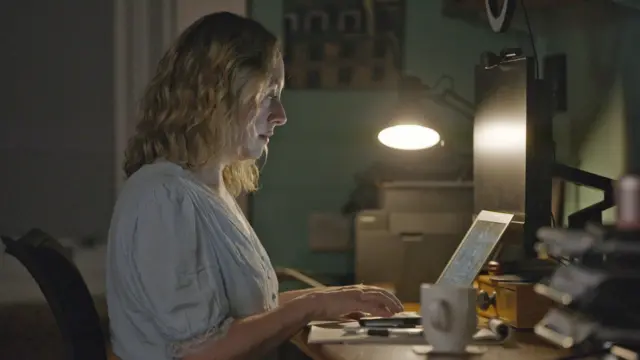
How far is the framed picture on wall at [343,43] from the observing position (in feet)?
8.84

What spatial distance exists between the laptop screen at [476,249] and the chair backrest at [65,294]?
72 centimetres

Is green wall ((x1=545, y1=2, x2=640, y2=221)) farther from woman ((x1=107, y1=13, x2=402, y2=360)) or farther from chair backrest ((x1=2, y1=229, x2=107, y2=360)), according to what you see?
chair backrest ((x1=2, y1=229, x2=107, y2=360))

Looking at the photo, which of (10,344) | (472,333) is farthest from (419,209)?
(10,344)

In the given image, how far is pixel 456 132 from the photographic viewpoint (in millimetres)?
2758

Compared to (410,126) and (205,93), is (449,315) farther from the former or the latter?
(410,126)

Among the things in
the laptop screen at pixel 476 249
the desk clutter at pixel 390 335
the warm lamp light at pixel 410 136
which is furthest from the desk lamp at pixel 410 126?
the desk clutter at pixel 390 335

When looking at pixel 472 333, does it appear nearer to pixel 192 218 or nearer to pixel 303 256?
pixel 192 218

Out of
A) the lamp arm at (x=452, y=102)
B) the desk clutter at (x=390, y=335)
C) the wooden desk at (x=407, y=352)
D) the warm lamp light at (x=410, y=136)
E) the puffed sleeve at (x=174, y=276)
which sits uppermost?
the lamp arm at (x=452, y=102)

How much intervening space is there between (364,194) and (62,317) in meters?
1.36

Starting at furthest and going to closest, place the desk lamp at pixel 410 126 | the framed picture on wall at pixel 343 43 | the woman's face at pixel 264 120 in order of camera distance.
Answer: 1. the framed picture on wall at pixel 343 43
2. the desk lamp at pixel 410 126
3. the woman's face at pixel 264 120

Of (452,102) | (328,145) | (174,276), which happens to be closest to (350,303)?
(174,276)

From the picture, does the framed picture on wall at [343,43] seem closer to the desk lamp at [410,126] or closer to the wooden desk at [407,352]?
the desk lamp at [410,126]

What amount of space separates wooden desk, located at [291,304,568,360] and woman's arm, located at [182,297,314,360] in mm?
67

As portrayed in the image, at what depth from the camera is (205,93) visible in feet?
5.19
